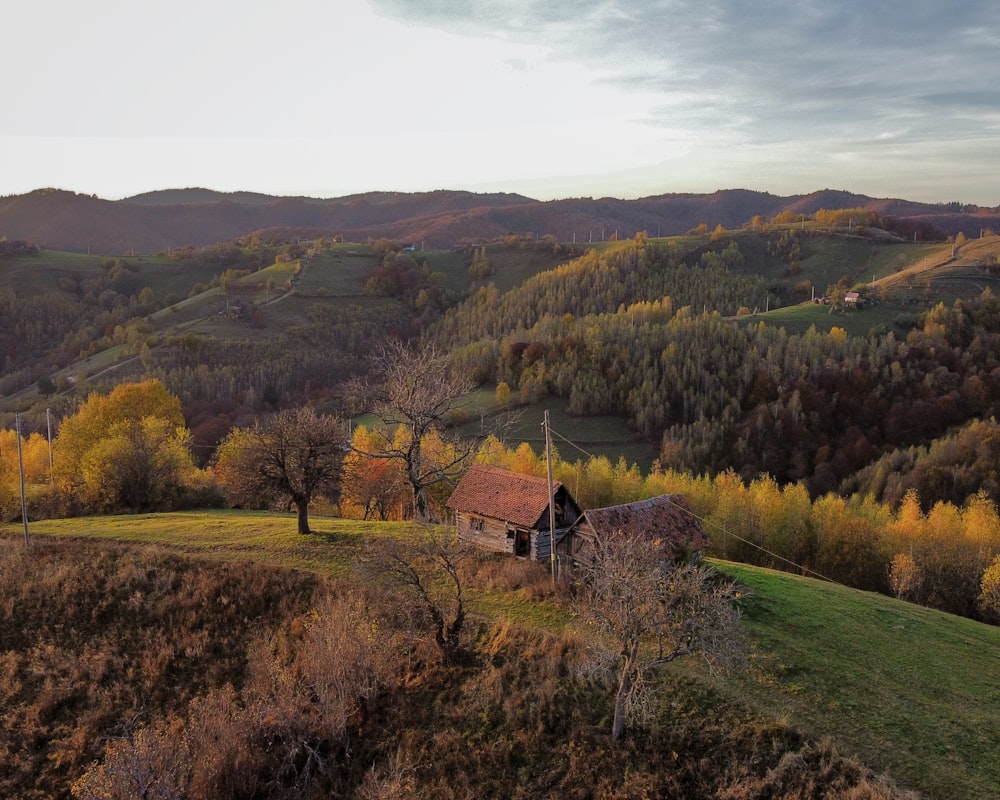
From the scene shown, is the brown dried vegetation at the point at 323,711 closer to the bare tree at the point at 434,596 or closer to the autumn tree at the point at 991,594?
the bare tree at the point at 434,596

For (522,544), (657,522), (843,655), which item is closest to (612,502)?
(522,544)

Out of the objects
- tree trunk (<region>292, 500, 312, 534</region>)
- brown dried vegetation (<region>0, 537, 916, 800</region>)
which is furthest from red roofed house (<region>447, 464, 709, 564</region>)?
tree trunk (<region>292, 500, 312, 534</region>)

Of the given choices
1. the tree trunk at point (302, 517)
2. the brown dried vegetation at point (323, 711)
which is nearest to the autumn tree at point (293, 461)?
the tree trunk at point (302, 517)

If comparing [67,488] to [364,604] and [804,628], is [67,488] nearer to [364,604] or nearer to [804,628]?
[364,604]

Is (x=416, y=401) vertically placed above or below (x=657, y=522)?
above

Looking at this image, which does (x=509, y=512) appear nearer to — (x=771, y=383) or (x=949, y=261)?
(x=771, y=383)

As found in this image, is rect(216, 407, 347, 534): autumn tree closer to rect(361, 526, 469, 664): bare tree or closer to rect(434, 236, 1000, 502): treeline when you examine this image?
rect(361, 526, 469, 664): bare tree
